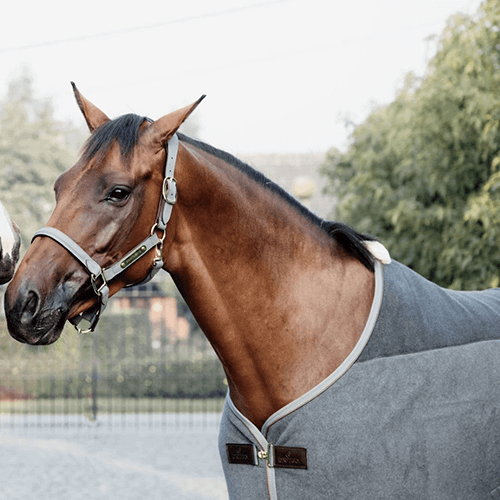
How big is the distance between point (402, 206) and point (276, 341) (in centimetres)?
518

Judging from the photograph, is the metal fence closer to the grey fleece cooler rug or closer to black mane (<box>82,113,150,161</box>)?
the grey fleece cooler rug

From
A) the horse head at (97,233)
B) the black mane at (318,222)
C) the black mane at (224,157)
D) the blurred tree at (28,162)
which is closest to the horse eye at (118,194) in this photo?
the horse head at (97,233)

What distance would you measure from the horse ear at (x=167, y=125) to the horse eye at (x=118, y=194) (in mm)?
206

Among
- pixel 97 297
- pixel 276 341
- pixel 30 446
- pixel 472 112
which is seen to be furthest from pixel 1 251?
pixel 30 446

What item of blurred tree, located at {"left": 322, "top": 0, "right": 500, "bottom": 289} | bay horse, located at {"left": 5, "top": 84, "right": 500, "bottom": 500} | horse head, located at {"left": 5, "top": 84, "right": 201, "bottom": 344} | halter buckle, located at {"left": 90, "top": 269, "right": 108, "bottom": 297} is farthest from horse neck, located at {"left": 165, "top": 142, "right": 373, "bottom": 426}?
blurred tree, located at {"left": 322, "top": 0, "right": 500, "bottom": 289}

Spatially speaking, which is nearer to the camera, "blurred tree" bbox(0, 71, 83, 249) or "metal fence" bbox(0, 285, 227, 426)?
"metal fence" bbox(0, 285, 227, 426)

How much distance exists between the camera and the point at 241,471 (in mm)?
2268

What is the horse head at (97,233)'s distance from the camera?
2.00 m

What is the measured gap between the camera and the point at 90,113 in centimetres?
237

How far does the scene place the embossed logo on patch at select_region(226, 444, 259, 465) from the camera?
223cm

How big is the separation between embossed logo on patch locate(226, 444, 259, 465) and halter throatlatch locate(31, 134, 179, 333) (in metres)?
0.66

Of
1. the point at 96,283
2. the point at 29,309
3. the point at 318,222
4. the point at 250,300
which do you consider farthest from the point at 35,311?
the point at 318,222

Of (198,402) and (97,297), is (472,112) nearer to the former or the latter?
(97,297)

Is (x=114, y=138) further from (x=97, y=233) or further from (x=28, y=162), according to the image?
(x=28, y=162)
